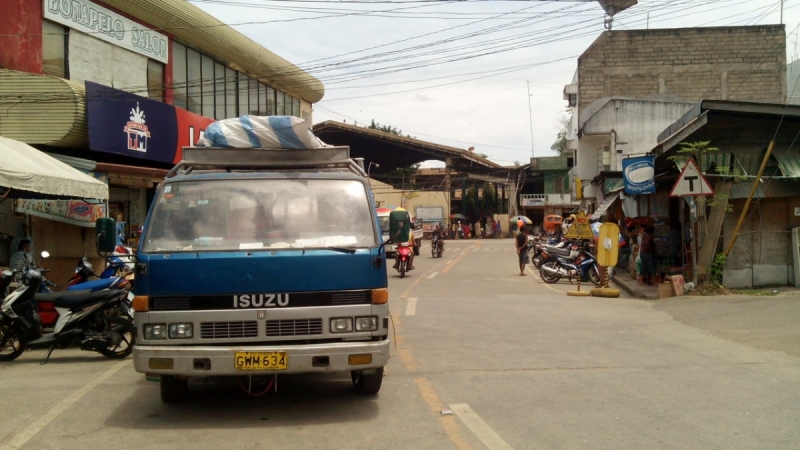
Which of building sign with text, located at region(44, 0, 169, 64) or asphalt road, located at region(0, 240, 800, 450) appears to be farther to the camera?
building sign with text, located at region(44, 0, 169, 64)

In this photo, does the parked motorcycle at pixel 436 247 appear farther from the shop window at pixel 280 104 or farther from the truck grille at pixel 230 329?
the truck grille at pixel 230 329

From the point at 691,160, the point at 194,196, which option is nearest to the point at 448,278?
the point at 691,160

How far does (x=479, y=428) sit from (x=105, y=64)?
17.8 metres

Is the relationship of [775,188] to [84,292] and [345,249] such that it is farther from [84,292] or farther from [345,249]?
[84,292]

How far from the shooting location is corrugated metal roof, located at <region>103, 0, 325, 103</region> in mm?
22031

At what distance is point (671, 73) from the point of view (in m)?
36.6

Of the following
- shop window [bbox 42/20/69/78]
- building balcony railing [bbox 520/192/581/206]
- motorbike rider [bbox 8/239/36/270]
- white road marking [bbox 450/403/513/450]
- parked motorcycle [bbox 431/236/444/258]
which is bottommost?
white road marking [bbox 450/403/513/450]

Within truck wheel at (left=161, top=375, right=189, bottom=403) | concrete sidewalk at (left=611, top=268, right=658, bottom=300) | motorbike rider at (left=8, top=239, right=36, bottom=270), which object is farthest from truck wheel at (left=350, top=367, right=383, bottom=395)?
concrete sidewalk at (left=611, top=268, right=658, bottom=300)

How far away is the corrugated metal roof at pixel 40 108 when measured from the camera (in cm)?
1645

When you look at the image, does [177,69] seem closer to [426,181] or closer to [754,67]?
[754,67]

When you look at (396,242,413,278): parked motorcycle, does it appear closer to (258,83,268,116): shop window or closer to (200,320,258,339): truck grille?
(258,83,268,116): shop window

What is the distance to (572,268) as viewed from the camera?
21391mm

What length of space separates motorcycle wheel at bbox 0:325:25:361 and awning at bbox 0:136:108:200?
7.29ft

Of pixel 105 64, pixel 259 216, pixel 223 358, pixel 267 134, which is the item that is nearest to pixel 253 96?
pixel 105 64
